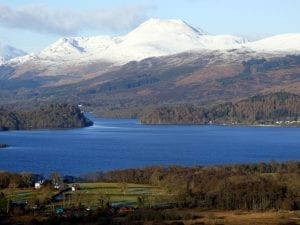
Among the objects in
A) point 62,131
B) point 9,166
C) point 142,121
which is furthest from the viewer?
point 142,121

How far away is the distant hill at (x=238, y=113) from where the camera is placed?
128875 millimetres

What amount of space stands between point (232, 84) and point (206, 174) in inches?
5173

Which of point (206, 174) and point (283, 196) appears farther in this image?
point (206, 174)

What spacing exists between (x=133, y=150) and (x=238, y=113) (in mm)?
57862

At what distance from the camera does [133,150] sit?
2904 inches

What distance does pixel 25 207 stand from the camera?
34844mm

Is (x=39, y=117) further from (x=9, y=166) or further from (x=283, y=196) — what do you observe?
(x=283, y=196)

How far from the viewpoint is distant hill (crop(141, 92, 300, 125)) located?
12888 cm

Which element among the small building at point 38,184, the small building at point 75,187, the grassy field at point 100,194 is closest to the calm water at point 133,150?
the small building at point 38,184

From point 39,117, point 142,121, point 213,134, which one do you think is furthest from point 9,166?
point 142,121

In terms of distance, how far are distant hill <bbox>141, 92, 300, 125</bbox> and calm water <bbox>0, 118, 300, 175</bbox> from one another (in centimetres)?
2858

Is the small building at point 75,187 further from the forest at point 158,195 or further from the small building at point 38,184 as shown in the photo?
the small building at point 38,184

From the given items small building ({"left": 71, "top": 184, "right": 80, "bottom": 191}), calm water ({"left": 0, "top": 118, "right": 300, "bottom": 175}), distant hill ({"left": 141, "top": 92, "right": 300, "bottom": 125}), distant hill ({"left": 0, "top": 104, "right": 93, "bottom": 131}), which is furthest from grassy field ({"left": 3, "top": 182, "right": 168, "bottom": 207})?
distant hill ({"left": 141, "top": 92, "right": 300, "bottom": 125})

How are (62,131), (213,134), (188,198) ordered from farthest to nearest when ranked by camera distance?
(62,131) → (213,134) → (188,198)
